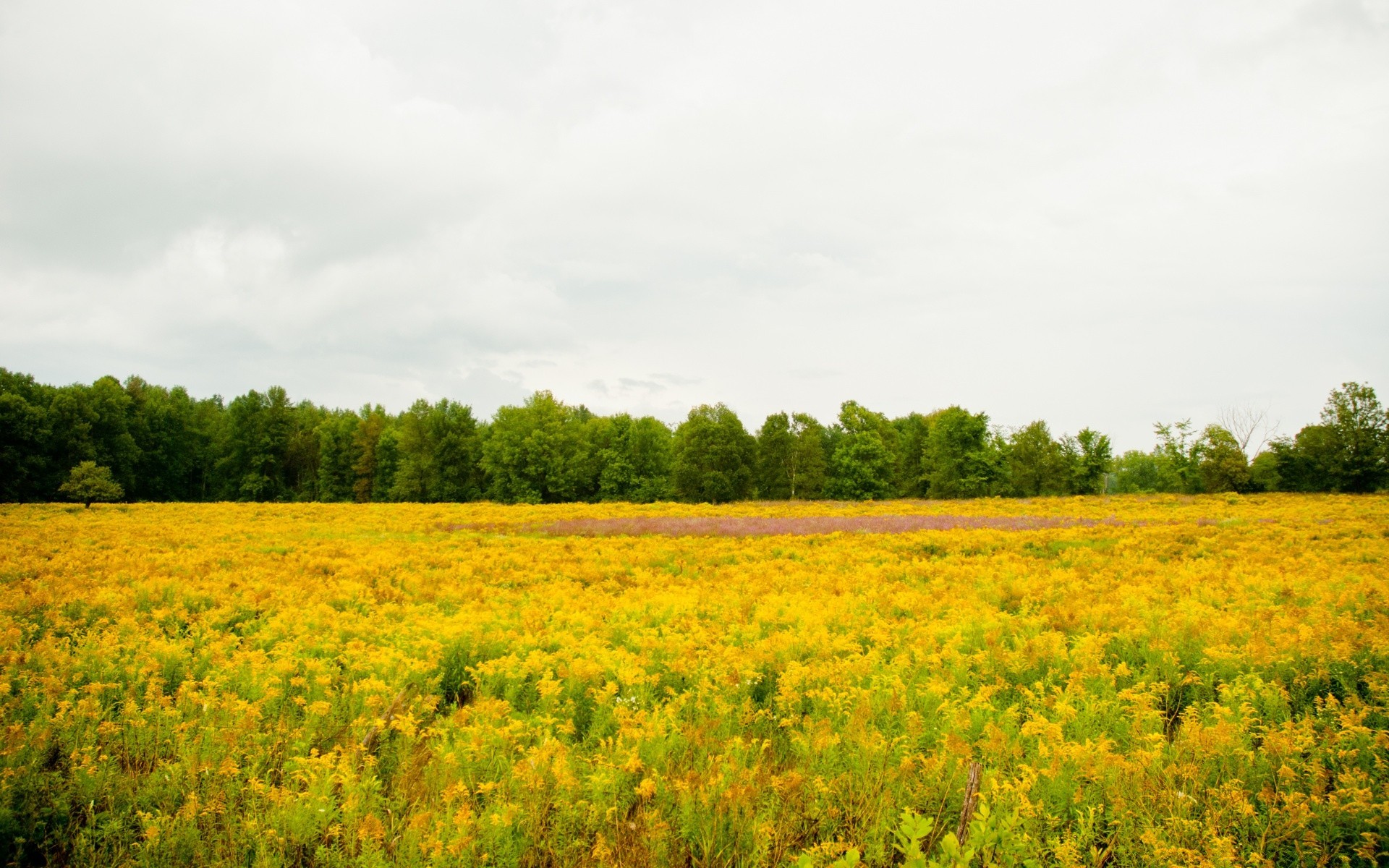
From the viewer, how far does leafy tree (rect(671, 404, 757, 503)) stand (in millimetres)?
56625

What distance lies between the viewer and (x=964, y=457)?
61.1m

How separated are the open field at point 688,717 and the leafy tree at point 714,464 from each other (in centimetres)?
4651

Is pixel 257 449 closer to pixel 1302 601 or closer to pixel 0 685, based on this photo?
pixel 0 685

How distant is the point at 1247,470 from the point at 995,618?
181 feet

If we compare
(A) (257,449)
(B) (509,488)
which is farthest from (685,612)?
(A) (257,449)

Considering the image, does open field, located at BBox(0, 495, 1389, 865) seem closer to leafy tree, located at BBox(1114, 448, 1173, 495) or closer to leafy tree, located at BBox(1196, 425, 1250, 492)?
leafy tree, located at BBox(1196, 425, 1250, 492)

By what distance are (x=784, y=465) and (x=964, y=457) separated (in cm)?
1834

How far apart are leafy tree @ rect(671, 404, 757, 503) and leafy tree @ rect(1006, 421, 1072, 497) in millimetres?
26722

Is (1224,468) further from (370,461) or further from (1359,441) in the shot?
(370,461)

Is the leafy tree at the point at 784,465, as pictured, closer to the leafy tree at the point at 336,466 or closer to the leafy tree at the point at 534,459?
the leafy tree at the point at 534,459

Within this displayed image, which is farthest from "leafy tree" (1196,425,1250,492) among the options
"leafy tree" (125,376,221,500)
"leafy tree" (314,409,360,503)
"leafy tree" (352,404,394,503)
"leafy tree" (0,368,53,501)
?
"leafy tree" (125,376,221,500)

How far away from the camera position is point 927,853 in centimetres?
374

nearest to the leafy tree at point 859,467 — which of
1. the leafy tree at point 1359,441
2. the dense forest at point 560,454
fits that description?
the dense forest at point 560,454

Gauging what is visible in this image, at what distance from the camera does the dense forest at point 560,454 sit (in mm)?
48594
